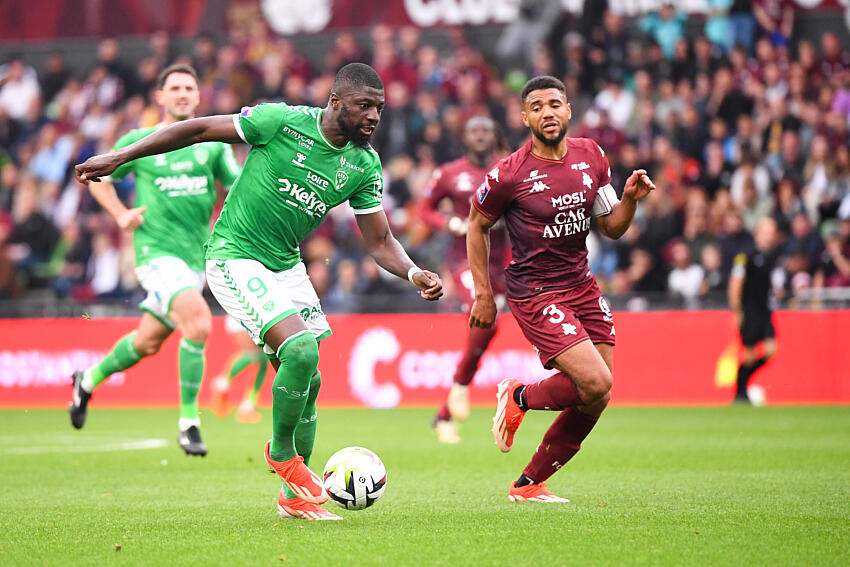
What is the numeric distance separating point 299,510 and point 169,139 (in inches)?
84.6

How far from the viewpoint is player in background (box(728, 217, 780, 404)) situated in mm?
15797

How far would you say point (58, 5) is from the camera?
24984 millimetres

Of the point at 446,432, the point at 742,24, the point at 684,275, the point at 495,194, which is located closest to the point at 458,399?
the point at 446,432

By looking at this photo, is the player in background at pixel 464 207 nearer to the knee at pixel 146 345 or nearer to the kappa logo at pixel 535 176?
the knee at pixel 146 345

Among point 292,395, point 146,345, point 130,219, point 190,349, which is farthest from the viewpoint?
Answer: point 146,345

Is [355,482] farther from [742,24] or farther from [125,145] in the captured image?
[742,24]

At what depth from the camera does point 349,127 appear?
6.77 m

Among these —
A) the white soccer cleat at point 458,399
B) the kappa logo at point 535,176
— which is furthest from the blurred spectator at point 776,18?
the kappa logo at point 535,176

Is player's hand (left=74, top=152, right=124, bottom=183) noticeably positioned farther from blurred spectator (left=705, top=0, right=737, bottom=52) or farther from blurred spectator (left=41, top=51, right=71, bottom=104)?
blurred spectator (left=41, top=51, right=71, bottom=104)

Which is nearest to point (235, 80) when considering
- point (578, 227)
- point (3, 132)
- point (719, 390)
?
point (3, 132)

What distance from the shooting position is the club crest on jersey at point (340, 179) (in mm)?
6941

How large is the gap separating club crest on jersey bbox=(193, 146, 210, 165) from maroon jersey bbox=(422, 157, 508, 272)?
9.38 feet

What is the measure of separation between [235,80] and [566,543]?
54.6 ft

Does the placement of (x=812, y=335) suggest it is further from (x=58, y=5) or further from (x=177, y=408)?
(x=58, y=5)
